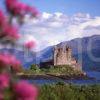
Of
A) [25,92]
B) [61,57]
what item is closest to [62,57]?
[61,57]

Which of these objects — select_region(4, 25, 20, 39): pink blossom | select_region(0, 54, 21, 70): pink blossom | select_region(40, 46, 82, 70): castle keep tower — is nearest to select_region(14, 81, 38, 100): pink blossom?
select_region(0, 54, 21, 70): pink blossom

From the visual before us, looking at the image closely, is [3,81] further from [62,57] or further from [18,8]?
[62,57]

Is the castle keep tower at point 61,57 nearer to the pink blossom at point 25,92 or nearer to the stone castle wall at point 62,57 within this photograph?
the stone castle wall at point 62,57

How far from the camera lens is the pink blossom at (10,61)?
385 cm

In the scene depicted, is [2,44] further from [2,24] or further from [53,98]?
[53,98]

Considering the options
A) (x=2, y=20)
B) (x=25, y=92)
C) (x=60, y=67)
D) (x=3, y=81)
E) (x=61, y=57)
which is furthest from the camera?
(x=60, y=67)

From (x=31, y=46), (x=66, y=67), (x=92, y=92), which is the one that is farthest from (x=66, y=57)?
(x=31, y=46)

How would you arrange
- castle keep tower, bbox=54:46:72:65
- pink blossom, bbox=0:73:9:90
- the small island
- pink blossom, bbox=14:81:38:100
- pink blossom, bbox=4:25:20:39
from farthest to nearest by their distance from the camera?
castle keep tower, bbox=54:46:72:65 < the small island < pink blossom, bbox=4:25:20:39 < pink blossom, bbox=0:73:9:90 < pink blossom, bbox=14:81:38:100

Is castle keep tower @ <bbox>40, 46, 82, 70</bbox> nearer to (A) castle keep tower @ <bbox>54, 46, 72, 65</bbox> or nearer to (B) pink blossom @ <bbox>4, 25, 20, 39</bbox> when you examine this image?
(A) castle keep tower @ <bbox>54, 46, 72, 65</bbox>

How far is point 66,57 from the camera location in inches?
6417

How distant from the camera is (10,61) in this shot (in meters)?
3.88

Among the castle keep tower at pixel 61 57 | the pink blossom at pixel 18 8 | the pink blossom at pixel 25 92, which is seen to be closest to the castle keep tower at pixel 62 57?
the castle keep tower at pixel 61 57

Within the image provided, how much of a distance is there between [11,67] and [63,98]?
1220 cm

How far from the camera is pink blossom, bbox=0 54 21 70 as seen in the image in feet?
12.6
